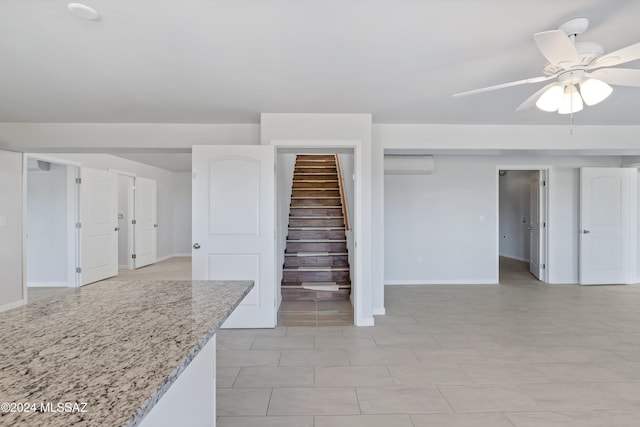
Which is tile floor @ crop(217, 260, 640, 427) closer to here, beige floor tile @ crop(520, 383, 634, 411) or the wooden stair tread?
beige floor tile @ crop(520, 383, 634, 411)

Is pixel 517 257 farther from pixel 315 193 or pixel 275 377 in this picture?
pixel 275 377

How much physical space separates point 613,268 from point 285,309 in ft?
18.4

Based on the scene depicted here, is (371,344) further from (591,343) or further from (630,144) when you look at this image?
(630,144)

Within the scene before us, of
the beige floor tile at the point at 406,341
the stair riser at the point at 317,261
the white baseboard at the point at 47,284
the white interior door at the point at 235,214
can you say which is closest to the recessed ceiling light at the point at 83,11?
the white interior door at the point at 235,214

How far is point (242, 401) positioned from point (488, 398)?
161 centimetres

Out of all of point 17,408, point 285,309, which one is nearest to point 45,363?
point 17,408

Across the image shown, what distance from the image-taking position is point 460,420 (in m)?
2.15

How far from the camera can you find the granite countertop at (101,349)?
73 cm

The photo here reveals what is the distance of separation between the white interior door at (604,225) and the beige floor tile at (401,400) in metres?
5.19

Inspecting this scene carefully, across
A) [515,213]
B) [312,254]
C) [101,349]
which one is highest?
[515,213]

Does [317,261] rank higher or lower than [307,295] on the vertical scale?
higher

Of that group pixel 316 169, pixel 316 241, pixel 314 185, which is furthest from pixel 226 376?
pixel 316 169

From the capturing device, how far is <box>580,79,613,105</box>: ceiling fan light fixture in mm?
2094

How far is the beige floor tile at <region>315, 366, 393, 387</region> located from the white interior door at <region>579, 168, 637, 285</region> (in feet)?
17.0
